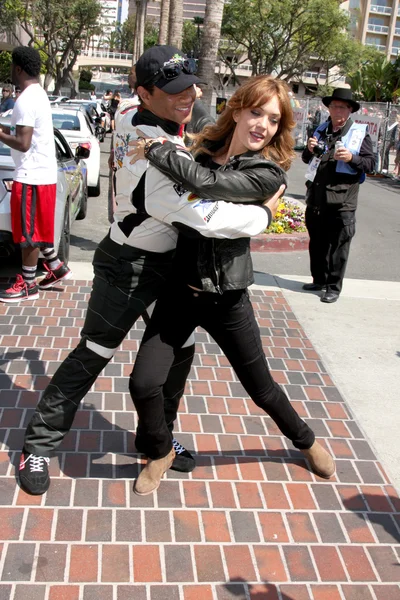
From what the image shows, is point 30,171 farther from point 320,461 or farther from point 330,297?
point 320,461

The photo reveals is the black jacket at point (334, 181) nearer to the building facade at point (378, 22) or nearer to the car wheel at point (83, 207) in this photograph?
the car wheel at point (83, 207)

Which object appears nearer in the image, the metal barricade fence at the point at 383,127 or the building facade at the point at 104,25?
the metal barricade fence at the point at 383,127

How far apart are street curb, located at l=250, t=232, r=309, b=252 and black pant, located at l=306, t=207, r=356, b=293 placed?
180 cm

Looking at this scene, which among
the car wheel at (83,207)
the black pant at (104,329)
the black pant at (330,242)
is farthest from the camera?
the car wheel at (83,207)

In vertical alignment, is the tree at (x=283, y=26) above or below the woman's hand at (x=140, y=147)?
above

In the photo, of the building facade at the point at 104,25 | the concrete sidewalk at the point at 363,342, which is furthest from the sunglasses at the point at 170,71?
the building facade at the point at 104,25

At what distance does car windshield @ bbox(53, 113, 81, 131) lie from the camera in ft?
40.5

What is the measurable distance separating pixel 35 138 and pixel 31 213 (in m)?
0.63

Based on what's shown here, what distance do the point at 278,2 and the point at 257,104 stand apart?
49263 millimetres

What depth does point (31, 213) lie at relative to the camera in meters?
5.77

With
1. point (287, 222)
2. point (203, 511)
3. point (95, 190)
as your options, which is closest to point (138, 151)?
point (203, 511)

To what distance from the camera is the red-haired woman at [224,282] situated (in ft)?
9.28

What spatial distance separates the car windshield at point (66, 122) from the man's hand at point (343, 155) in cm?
746

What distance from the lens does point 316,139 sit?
21.0 ft
